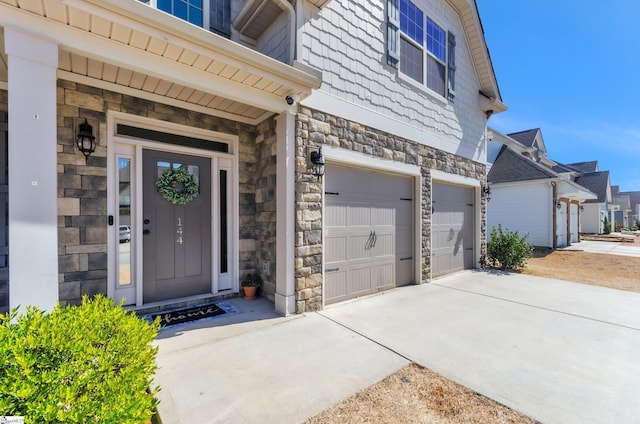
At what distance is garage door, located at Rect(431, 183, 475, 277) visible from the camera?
6.29 meters

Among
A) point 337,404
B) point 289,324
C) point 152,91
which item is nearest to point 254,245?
point 289,324

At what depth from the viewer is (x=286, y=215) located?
379 centimetres

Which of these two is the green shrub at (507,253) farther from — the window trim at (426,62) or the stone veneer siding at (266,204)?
the stone veneer siding at (266,204)

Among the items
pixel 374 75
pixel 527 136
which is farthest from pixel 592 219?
pixel 374 75

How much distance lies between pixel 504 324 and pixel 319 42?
15.5 ft

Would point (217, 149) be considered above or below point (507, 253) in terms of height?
above

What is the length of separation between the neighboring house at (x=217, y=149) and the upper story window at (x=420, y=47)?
0.05 meters

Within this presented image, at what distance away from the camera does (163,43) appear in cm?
261

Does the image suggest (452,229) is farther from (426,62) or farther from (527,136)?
(527,136)

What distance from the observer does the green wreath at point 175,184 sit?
3.90 metres

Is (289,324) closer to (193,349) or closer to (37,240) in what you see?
(193,349)

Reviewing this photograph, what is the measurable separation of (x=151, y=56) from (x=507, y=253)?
28.7ft

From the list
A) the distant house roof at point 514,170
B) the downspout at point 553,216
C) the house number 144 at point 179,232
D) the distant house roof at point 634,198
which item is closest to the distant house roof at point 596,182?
the distant house roof at point 514,170

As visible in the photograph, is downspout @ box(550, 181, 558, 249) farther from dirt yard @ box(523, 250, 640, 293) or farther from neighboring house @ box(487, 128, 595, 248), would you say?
dirt yard @ box(523, 250, 640, 293)
